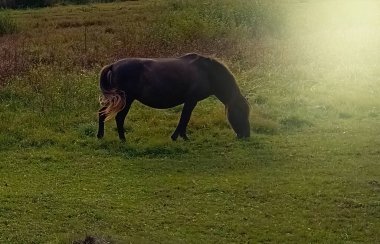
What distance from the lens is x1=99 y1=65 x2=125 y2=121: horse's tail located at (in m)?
10.9

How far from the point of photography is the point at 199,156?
1041 centimetres

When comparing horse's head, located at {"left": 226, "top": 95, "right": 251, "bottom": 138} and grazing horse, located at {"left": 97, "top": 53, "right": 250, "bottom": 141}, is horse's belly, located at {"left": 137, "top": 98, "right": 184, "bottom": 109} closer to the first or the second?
grazing horse, located at {"left": 97, "top": 53, "right": 250, "bottom": 141}

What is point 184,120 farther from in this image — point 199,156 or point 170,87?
point 199,156

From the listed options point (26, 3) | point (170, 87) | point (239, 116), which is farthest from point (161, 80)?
point (26, 3)

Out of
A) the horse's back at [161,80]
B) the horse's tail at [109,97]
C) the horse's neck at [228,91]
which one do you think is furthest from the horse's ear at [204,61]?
the horse's tail at [109,97]

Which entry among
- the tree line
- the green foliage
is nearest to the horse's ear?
the green foliage

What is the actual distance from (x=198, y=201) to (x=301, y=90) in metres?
7.75

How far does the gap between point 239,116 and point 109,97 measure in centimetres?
241

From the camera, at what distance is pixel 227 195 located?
8.38 metres

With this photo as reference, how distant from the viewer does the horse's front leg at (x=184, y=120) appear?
445 inches

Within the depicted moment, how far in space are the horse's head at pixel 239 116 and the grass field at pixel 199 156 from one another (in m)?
0.20

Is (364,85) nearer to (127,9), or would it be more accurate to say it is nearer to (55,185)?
(55,185)

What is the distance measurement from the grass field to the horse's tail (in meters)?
0.59

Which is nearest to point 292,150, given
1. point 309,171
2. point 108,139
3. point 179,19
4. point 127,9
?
point 309,171
